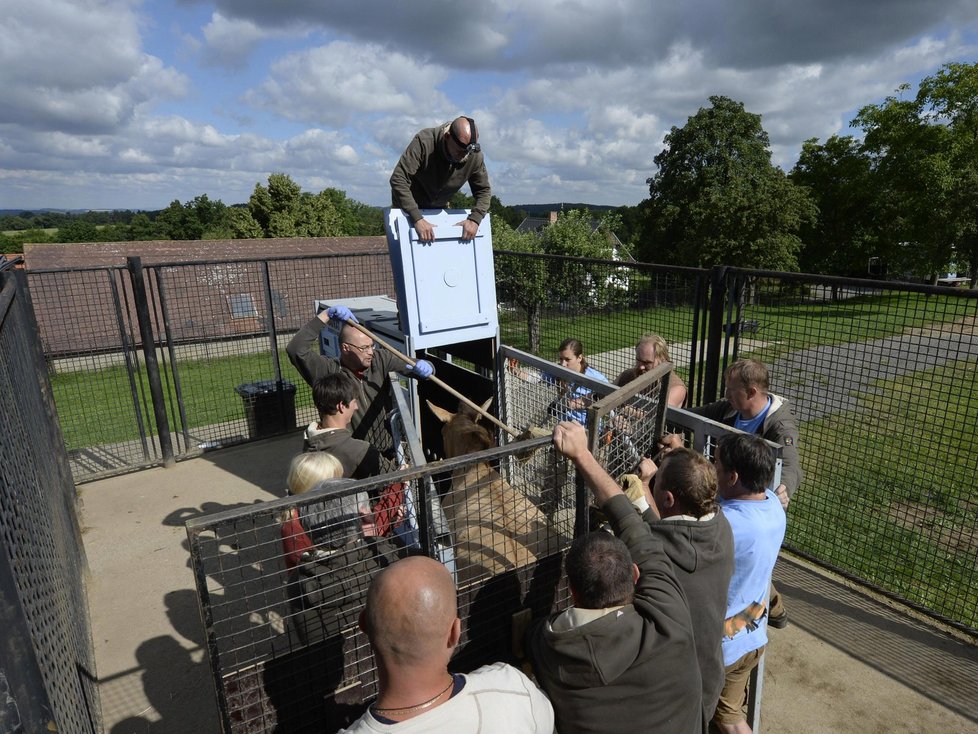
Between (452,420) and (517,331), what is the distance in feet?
8.00

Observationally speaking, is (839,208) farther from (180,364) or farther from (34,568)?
(34,568)

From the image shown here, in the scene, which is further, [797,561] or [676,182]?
[676,182]

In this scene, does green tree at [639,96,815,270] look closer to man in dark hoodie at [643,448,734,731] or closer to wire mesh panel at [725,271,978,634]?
wire mesh panel at [725,271,978,634]

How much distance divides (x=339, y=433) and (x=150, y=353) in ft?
14.4

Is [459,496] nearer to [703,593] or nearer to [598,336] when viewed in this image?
[703,593]

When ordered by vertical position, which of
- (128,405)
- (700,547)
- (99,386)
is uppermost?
(700,547)

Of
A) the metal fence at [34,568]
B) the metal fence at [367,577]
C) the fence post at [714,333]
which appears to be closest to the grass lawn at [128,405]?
the metal fence at [34,568]

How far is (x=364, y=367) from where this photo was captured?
4.52 m

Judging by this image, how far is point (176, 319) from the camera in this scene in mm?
13375

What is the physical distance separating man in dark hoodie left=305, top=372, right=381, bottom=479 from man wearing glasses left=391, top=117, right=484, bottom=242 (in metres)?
1.43

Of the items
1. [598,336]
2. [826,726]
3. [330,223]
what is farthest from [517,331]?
[330,223]

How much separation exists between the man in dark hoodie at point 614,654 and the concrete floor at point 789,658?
75.0 inches

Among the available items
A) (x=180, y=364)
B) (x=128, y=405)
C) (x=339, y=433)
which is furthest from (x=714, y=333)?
(x=128, y=405)

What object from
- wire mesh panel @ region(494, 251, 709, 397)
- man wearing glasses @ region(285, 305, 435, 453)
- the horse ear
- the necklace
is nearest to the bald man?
the necklace
